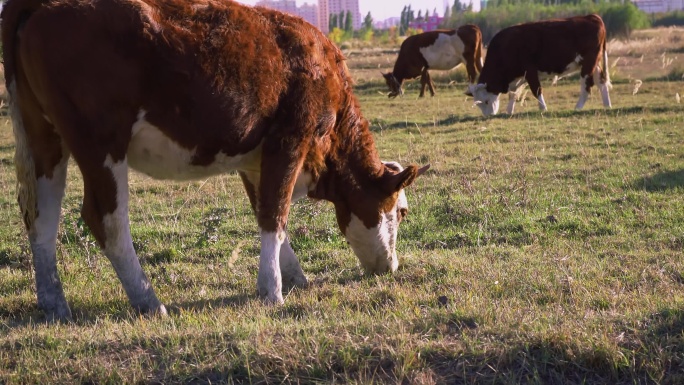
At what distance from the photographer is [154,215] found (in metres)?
9.37

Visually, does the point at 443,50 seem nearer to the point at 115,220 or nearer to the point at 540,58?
the point at 540,58

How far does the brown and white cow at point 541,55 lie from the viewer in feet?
63.4

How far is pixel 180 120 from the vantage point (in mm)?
5449

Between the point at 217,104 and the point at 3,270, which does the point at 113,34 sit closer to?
the point at 217,104

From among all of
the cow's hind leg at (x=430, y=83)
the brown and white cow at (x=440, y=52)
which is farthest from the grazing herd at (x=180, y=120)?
the brown and white cow at (x=440, y=52)

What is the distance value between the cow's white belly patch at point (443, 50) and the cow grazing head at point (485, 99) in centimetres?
762

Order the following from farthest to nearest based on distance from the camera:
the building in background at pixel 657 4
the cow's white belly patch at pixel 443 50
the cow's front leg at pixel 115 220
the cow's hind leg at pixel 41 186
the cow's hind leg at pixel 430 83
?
the building in background at pixel 657 4, the cow's white belly patch at pixel 443 50, the cow's hind leg at pixel 430 83, the cow's hind leg at pixel 41 186, the cow's front leg at pixel 115 220

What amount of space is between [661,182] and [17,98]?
6.99 metres

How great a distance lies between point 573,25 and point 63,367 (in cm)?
1702

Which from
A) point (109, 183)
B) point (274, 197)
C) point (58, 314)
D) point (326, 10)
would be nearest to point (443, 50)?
point (274, 197)

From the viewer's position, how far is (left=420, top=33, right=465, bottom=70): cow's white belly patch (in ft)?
89.9

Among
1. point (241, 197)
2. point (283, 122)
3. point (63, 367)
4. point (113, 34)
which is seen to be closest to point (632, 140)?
Result: point (241, 197)

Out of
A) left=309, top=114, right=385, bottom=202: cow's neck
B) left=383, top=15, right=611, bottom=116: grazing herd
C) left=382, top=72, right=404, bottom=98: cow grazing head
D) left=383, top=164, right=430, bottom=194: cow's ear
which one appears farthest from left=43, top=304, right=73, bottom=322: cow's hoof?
left=382, top=72, right=404, bottom=98: cow grazing head

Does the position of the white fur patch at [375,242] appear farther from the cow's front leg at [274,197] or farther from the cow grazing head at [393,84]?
the cow grazing head at [393,84]
